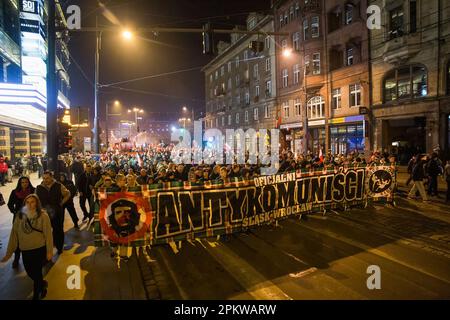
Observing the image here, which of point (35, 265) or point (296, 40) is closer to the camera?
point (35, 265)

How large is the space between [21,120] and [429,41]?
1139 inches

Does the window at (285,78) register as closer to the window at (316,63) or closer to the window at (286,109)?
the window at (286,109)

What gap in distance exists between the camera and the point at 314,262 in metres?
6.40

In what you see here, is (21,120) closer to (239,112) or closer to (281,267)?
(281,267)

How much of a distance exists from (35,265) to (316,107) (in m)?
31.6

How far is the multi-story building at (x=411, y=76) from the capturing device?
21500 millimetres

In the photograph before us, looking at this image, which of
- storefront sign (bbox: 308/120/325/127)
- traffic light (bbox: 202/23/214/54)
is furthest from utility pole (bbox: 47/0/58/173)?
storefront sign (bbox: 308/120/325/127)

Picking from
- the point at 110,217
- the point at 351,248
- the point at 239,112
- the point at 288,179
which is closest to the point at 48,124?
the point at 110,217

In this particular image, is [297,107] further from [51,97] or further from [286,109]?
[51,97]

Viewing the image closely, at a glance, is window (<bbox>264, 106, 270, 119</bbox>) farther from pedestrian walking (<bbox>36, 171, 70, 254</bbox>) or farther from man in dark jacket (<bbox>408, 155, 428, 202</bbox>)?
pedestrian walking (<bbox>36, 171, 70, 254</bbox>)

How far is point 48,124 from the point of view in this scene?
10.0m

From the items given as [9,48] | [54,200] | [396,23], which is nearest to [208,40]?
[54,200]

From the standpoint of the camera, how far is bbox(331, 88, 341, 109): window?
30.6 meters
